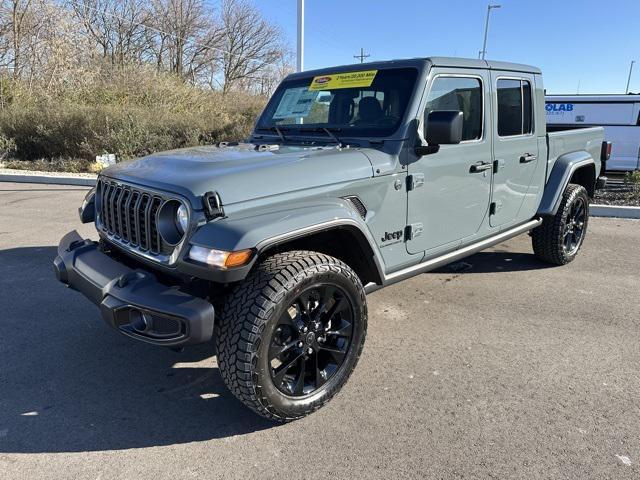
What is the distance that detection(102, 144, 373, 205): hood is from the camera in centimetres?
Answer: 249

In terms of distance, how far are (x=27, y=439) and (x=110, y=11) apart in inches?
1210

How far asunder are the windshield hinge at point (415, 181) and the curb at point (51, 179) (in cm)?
937

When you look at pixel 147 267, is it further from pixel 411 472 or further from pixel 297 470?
pixel 411 472

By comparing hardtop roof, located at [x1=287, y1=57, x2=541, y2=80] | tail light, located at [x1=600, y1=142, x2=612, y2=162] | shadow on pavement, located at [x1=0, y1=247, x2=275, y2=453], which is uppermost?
hardtop roof, located at [x1=287, y1=57, x2=541, y2=80]

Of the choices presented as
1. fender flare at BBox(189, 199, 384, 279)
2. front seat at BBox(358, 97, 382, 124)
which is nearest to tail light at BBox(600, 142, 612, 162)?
front seat at BBox(358, 97, 382, 124)

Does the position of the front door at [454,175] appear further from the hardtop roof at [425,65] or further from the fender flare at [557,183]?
the fender flare at [557,183]

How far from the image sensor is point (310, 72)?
13.4 feet

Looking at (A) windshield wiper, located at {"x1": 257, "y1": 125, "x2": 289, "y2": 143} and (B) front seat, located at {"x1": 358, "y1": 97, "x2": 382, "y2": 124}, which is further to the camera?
(A) windshield wiper, located at {"x1": 257, "y1": 125, "x2": 289, "y2": 143}

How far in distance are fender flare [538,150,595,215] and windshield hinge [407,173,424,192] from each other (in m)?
2.05

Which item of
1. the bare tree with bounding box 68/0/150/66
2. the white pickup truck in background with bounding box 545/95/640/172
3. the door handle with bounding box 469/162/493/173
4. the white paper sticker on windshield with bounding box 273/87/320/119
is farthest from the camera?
the bare tree with bounding box 68/0/150/66

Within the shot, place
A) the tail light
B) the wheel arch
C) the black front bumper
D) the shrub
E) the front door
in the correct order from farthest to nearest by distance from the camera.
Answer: the shrub < the tail light < the front door < the wheel arch < the black front bumper

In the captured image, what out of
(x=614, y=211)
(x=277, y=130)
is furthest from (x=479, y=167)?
(x=614, y=211)

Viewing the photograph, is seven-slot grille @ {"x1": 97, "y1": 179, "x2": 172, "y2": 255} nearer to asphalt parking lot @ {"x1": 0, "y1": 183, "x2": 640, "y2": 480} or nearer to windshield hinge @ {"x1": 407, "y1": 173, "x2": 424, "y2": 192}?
asphalt parking lot @ {"x1": 0, "y1": 183, "x2": 640, "y2": 480}

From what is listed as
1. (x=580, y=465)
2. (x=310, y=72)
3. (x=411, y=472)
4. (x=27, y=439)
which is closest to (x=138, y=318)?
(x=27, y=439)
